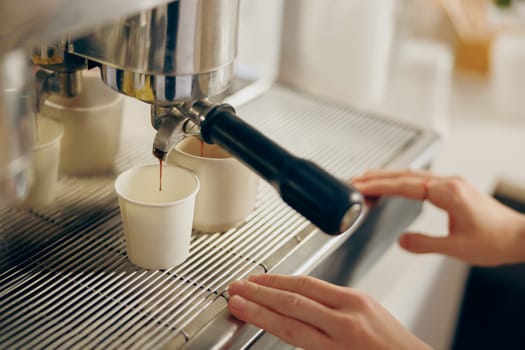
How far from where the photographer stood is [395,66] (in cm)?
137

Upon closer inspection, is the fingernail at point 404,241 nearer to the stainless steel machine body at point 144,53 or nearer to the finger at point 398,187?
the finger at point 398,187

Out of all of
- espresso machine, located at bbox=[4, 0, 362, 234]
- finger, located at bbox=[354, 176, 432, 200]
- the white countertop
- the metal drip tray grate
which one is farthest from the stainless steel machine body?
the white countertop

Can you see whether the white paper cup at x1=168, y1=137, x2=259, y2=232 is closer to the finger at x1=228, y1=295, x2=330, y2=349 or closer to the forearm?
the finger at x1=228, y1=295, x2=330, y2=349

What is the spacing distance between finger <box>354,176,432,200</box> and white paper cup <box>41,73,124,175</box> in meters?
0.25

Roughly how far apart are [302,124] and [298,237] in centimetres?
24

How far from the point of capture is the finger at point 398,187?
2.31 feet

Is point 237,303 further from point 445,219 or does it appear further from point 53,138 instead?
point 445,219

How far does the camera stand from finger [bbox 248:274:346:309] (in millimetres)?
529

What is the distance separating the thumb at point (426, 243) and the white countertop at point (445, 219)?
0.19 ft

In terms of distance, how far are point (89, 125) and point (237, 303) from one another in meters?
0.23

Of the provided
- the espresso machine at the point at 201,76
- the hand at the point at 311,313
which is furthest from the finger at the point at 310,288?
the espresso machine at the point at 201,76

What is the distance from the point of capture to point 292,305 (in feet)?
1.68

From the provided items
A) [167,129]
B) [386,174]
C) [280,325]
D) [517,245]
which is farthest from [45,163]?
[517,245]

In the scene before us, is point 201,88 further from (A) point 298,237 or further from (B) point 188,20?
(A) point 298,237
